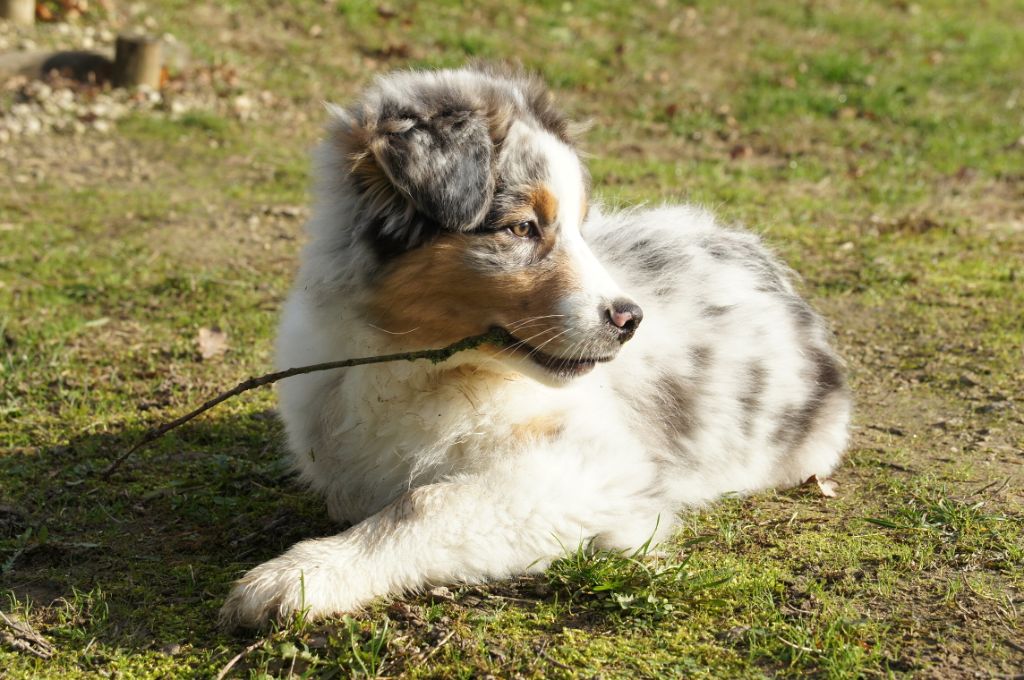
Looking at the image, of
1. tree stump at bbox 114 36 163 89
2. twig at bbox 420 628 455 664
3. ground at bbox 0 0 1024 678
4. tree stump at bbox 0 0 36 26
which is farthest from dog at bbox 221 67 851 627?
tree stump at bbox 0 0 36 26

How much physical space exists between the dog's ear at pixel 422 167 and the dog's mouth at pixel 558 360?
0.43 metres

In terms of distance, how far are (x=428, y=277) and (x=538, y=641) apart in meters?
1.20

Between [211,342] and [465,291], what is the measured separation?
2891 millimetres

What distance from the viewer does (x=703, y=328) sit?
15.1ft

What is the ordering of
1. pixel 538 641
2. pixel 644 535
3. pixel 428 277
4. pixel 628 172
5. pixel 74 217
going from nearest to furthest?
pixel 538 641
pixel 428 277
pixel 644 535
pixel 74 217
pixel 628 172

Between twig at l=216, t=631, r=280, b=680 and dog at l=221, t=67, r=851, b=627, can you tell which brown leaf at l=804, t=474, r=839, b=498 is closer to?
dog at l=221, t=67, r=851, b=627

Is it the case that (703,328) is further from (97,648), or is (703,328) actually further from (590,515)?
(97,648)

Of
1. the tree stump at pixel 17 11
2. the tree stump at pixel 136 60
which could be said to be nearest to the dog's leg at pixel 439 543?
the tree stump at pixel 136 60

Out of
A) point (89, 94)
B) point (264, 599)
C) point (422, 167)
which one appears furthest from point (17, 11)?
point (264, 599)

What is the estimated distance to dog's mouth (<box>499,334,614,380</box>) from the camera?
3656 millimetres

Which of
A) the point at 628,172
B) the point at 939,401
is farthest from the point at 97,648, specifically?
the point at 628,172

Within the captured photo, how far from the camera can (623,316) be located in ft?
11.9

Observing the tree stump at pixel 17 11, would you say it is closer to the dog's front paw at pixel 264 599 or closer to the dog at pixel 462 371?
the dog at pixel 462 371

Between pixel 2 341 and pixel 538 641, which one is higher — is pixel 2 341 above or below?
below
